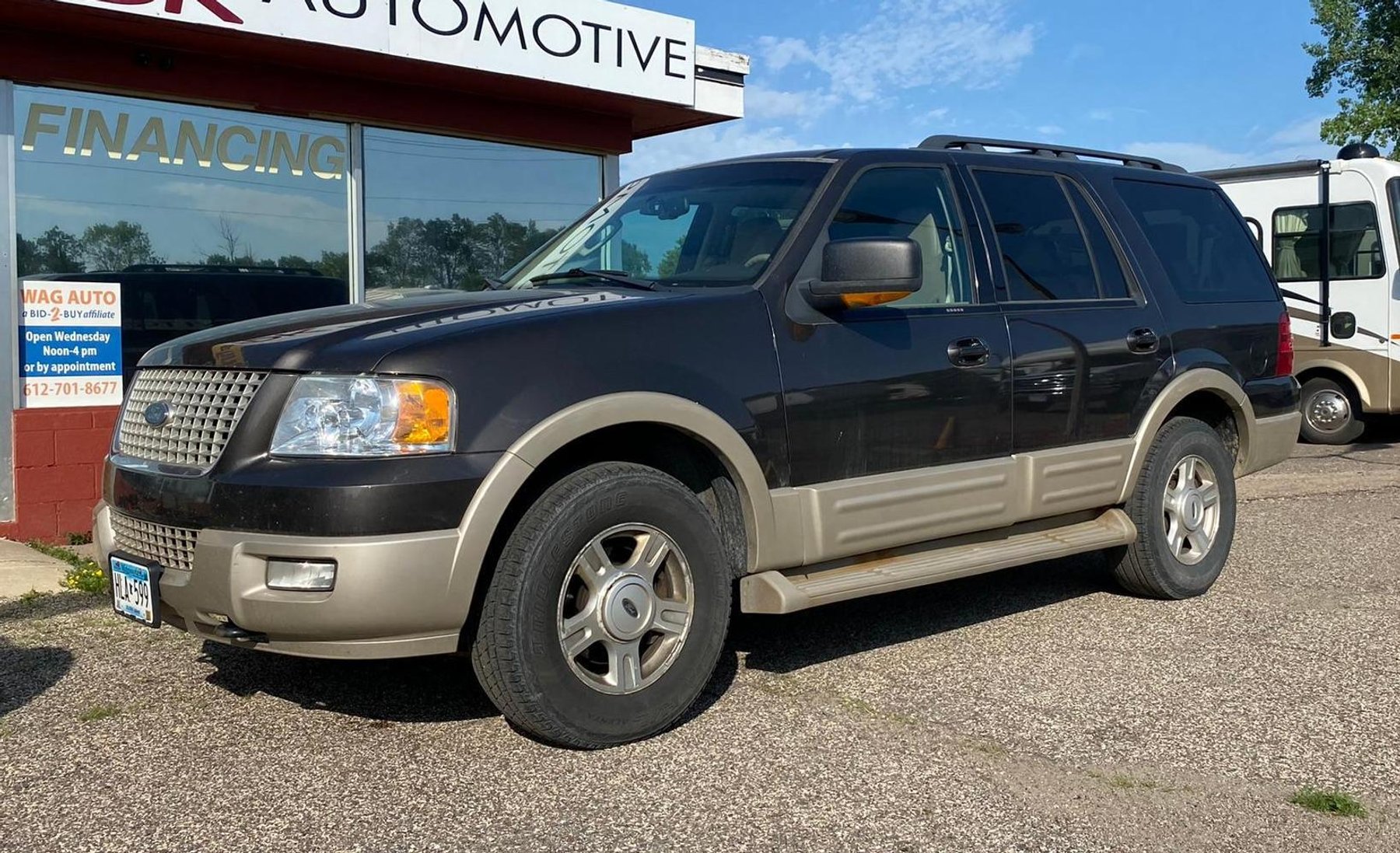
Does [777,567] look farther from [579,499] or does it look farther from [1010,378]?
[1010,378]

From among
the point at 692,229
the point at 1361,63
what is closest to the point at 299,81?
the point at 692,229

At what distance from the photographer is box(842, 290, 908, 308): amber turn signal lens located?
14.7 ft

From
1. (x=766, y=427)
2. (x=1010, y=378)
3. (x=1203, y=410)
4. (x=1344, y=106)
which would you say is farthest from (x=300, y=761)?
(x=1344, y=106)

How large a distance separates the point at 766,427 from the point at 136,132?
5.67m

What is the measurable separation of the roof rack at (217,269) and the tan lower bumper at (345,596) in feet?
16.6

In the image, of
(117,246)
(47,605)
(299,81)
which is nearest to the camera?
(47,605)

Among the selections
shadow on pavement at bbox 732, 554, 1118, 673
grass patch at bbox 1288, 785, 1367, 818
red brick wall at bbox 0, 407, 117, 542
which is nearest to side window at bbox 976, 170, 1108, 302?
shadow on pavement at bbox 732, 554, 1118, 673

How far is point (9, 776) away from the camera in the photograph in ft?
12.4

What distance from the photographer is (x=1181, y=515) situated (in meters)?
6.05

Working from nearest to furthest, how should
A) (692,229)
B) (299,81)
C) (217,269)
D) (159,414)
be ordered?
1. (159,414)
2. (692,229)
3. (217,269)
4. (299,81)

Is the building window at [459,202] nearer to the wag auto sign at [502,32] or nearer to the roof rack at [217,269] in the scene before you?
the roof rack at [217,269]

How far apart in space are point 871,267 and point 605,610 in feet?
4.83

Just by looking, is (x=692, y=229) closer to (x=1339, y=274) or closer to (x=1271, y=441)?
(x=1271, y=441)

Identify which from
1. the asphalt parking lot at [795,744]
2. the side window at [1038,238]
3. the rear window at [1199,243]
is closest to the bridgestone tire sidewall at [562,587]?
the asphalt parking lot at [795,744]
